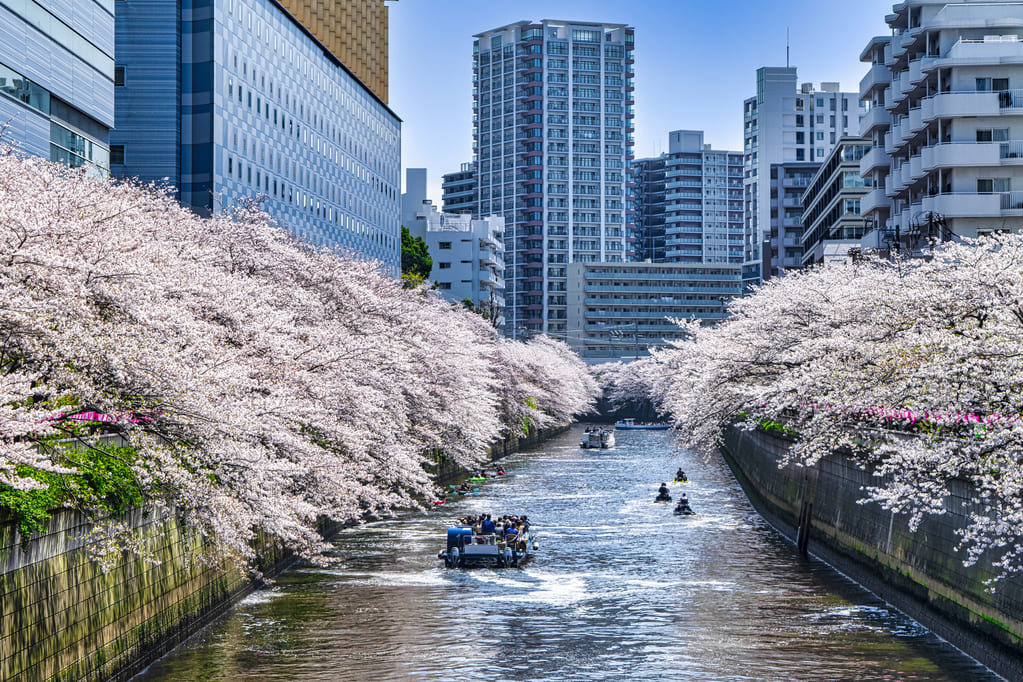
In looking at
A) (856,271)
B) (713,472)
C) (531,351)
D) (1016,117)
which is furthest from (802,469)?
(531,351)

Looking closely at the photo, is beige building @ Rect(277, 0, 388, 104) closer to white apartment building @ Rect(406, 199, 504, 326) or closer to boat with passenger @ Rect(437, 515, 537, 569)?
white apartment building @ Rect(406, 199, 504, 326)

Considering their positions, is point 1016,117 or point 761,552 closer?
point 761,552

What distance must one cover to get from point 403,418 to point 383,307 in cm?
693

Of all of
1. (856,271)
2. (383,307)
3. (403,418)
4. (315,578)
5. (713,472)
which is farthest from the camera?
(713,472)

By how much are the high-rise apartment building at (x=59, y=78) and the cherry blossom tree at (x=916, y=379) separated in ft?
89.3

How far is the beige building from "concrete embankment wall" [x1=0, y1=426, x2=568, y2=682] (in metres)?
64.3

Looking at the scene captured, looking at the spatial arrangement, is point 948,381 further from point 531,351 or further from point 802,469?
point 531,351

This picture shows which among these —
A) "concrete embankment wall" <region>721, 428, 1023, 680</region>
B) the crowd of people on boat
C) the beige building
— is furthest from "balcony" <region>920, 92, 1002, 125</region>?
the beige building

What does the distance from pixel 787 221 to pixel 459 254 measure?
132ft

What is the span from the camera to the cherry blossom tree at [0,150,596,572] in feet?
66.6

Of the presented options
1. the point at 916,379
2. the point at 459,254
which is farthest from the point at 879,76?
the point at 459,254

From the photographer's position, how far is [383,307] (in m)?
50.4

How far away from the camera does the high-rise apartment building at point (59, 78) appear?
41.3 meters

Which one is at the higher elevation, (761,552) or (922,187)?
(922,187)
